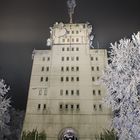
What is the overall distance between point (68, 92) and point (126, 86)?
18119 millimetres

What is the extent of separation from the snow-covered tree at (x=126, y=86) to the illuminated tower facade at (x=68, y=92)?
46.1 feet

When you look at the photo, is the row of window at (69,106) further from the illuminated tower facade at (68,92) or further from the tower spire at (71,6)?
the tower spire at (71,6)

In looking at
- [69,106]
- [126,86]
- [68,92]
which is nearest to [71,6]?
[68,92]

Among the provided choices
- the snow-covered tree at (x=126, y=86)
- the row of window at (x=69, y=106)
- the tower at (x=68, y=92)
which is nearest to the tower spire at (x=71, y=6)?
the tower at (x=68, y=92)

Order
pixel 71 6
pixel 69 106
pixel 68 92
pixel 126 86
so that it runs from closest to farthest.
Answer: pixel 126 86, pixel 69 106, pixel 68 92, pixel 71 6

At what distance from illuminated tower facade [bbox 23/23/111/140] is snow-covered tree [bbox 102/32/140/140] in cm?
1405

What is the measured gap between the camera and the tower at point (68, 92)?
32.6 metres

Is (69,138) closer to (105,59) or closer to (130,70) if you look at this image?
(105,59)

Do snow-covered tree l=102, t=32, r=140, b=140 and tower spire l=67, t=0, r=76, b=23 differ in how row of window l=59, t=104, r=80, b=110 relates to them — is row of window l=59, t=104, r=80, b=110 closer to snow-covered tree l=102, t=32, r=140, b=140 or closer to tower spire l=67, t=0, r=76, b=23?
snow-covered tree l=102, t=32, r=140, b=140

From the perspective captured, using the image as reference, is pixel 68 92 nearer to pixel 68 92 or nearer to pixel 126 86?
pixel 68 92

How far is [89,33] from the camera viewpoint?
42.6 metres

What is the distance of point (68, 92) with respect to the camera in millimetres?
34875

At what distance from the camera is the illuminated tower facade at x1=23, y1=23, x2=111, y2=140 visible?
3262 centimetres

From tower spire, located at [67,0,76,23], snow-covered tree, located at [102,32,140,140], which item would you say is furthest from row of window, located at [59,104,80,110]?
tower spire, located at [67,0,76,23]
